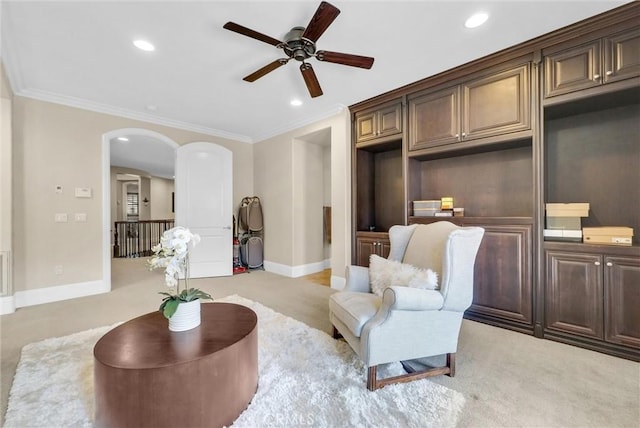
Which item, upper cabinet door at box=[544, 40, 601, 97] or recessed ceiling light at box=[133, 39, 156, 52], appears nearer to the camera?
upper cabinet door at box=[544, 40, 601, 97]

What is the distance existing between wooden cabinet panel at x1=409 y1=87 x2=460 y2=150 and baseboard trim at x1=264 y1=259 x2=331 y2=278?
2.76m

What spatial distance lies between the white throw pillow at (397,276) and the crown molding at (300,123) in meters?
2.49

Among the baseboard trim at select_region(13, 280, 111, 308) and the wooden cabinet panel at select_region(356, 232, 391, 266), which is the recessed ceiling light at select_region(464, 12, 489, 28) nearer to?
the wooden cabinet panel at select_region(356, 232, 391, 266)

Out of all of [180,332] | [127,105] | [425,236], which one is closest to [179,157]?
[127,105]

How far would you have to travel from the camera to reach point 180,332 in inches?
61.3

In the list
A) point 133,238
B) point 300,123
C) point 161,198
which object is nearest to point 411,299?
point 300,123

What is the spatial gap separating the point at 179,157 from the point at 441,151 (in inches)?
155

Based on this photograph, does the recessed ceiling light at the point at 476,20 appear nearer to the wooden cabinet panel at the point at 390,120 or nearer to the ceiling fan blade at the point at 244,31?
the wooden cabinet panel at the point at 390,120

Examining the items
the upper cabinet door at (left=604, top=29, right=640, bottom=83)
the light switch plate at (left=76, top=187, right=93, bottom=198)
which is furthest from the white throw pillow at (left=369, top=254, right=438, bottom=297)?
the light switch plate at (left=76, top=187, right=93, bottom=198)

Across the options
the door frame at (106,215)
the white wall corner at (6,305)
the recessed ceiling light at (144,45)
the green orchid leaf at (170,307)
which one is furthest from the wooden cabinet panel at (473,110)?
the white wall corner at (6,305)

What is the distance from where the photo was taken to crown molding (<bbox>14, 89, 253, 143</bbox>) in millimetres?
3408

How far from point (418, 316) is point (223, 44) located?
268cm

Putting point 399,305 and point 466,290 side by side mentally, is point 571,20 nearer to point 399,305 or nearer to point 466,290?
point 466,290

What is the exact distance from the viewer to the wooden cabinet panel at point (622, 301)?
201 centimetres
